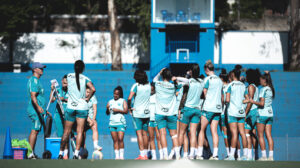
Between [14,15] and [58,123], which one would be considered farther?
[14,15]

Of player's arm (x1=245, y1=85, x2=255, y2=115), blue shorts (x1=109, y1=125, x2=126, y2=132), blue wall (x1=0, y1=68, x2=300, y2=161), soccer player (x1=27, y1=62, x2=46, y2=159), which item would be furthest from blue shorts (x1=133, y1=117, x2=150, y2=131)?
blue wall (x1=0, y1=68, x2=300, y2=161)

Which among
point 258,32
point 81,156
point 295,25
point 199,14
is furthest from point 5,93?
point 258,32

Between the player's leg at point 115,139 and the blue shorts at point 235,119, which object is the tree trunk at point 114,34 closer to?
the player's leg at point 115,139

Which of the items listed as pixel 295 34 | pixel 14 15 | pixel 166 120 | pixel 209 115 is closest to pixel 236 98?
pixel 209 115

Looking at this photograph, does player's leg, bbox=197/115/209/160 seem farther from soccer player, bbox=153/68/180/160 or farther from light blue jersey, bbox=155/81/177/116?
light blue jersey, bbox=155/81/177/116

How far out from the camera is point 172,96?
845cm

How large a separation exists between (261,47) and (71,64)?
12011 millimetres

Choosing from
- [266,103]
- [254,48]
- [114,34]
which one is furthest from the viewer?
[254,48]

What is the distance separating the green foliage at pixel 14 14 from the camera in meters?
23.4

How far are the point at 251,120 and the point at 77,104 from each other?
385cm

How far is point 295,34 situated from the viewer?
75.4ft

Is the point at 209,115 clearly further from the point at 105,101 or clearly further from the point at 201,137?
the point at 105,101

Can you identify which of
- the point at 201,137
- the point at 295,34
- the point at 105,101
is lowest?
the point at 105,101

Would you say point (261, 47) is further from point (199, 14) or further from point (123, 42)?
point (123, 42)
